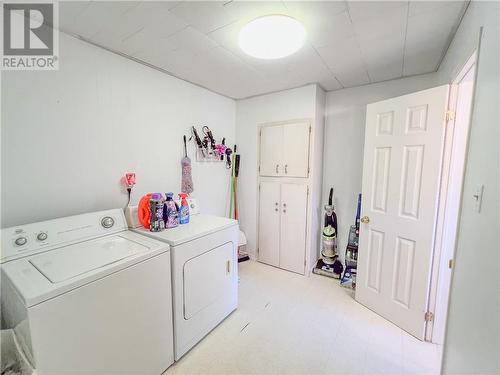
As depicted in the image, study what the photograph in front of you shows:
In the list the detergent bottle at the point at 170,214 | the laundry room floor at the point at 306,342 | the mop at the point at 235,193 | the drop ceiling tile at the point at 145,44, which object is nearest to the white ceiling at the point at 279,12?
the drop ceiling tile at the point at 145,44

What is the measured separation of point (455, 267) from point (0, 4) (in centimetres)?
316

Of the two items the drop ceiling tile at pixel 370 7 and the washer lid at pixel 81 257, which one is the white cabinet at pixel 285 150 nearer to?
the drop ceiling tile at pixel 370 7

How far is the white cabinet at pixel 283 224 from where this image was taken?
2891mm

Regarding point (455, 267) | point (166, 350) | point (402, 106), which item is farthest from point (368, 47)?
point (166, 350)

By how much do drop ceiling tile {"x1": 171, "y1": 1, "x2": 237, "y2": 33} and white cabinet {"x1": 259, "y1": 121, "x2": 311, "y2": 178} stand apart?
60.9 inches

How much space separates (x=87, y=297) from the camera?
1.15 meters

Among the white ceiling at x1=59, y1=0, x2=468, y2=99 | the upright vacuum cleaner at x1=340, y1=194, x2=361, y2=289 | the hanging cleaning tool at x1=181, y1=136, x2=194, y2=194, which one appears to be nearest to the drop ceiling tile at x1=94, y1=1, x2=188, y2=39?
the white ceiling at x1=59, y1=0, x2=468, y2=99

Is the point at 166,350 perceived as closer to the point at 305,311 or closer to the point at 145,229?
the point at 145,229

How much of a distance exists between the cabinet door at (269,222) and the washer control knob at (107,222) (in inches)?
74.9

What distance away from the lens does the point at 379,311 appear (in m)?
2.14

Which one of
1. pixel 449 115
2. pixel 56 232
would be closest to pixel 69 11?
pixel 56 232

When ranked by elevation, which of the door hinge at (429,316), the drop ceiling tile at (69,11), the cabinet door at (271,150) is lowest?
the door hinge at (429,316)

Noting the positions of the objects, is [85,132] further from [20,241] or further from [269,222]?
[269,222]
